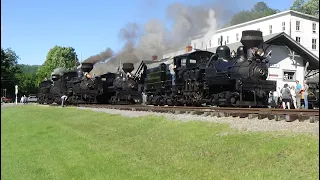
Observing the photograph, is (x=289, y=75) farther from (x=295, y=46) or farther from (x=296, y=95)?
(x=296, y=95)

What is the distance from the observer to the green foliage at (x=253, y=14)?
303 ft

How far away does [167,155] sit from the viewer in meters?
9.20

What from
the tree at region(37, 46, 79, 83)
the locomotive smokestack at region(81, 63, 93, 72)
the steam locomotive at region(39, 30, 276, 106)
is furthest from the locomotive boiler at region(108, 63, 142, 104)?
the tree at region(37, 46, 79, 83)

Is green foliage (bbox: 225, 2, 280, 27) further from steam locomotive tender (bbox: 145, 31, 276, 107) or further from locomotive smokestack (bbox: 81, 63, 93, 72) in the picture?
steam locomotive tender (bbox: 145, 31, 276, 107)

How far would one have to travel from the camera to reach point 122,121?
54.4 ft

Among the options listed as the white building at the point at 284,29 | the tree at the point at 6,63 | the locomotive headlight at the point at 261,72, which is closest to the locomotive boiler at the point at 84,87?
the tree at the point at 6,63

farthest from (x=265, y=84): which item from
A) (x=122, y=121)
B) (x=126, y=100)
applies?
(x=126, y=100)

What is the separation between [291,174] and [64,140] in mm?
8712

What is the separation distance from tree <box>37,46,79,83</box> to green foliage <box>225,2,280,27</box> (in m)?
35.8

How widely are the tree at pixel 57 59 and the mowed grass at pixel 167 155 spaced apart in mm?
70512

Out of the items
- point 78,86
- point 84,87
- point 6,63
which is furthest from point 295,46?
point 6,63

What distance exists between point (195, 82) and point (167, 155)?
1479cm

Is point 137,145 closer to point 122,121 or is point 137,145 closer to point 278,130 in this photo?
point 278,130

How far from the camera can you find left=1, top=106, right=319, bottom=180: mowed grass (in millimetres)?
7227
